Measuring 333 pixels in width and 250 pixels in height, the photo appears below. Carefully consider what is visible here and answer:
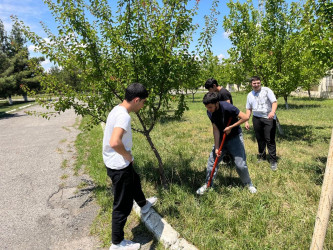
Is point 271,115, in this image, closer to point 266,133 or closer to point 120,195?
point 266,133

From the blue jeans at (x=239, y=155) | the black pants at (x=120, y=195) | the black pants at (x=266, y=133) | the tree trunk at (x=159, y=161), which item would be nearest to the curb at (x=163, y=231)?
the black pants at (x=120, y=195)

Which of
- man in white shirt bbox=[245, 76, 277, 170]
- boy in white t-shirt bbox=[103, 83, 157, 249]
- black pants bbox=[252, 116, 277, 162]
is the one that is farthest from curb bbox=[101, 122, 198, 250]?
black pants bbox=[252, 116, 277, 162]

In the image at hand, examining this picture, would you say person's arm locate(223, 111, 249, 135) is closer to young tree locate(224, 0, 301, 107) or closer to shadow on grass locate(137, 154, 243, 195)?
shadow on grass locate(137, 154, 243, 195)

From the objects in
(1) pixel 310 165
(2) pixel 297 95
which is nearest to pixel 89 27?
(1) pixel 310 165

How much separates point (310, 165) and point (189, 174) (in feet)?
8.56

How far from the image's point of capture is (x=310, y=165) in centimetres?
482

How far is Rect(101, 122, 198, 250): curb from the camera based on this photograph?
268cm

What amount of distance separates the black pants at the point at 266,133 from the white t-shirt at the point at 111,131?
347 centimetres

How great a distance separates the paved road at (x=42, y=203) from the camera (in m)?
3.12

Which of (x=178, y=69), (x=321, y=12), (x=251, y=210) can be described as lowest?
(x=251, y=210)

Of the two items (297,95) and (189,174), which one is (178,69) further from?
→ (297,95)

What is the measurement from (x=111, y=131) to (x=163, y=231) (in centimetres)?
146

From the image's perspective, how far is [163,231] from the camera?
9.59 feet

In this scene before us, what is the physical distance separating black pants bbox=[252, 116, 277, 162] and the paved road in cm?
371
